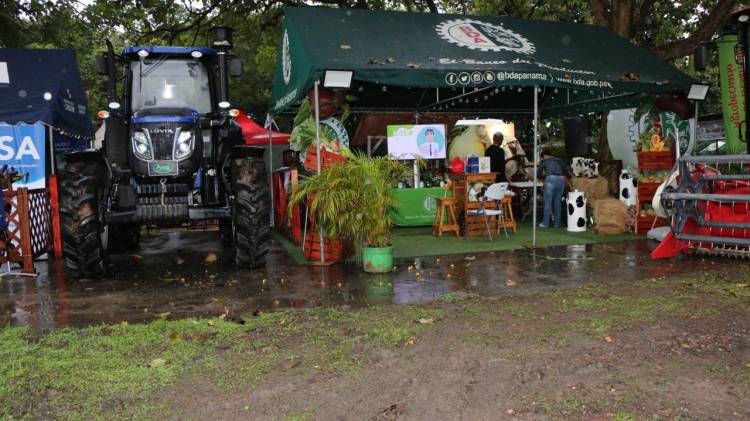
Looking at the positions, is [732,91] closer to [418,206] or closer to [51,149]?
[418,206]

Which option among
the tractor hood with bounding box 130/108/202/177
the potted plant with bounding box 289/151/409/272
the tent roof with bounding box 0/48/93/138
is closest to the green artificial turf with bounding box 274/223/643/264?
the potted plant with bounding box 289/151/409/272

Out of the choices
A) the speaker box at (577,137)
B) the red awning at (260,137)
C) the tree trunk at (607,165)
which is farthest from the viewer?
the speaker box at (577,137)

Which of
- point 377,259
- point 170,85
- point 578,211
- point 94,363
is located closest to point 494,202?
point 578,211

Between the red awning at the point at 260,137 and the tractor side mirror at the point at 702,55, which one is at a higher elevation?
the tractor side mirror at the point at 702,55

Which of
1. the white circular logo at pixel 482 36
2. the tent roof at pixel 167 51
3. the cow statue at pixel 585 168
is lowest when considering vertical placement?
the cow statue at pixel 585 168

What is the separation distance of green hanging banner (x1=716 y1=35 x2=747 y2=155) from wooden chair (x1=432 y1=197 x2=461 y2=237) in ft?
15.7

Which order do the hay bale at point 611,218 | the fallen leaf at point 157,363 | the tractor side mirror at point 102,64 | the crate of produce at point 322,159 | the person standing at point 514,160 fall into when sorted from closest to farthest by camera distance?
the fallen leaf at point 157,363 < the tractor side mirror at point 102,64 < the crate of produce at point 322,159 < the hay bale at point 611,218 < the person standing at point 514,160

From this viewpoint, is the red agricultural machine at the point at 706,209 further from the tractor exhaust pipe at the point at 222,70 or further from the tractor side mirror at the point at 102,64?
the tractor side mirror at the point at 102,64

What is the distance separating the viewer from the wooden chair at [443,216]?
33.9ft

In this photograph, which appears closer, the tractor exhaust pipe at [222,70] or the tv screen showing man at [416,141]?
the tractor exhaust pipe at [222,70]

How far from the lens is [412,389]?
11.6ft

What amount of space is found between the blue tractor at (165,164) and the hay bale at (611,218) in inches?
238

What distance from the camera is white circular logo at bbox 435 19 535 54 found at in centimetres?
920

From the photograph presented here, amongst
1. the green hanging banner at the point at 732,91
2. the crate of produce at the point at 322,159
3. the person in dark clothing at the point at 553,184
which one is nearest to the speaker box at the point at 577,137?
the person in dark clothing at the point at 553,184
